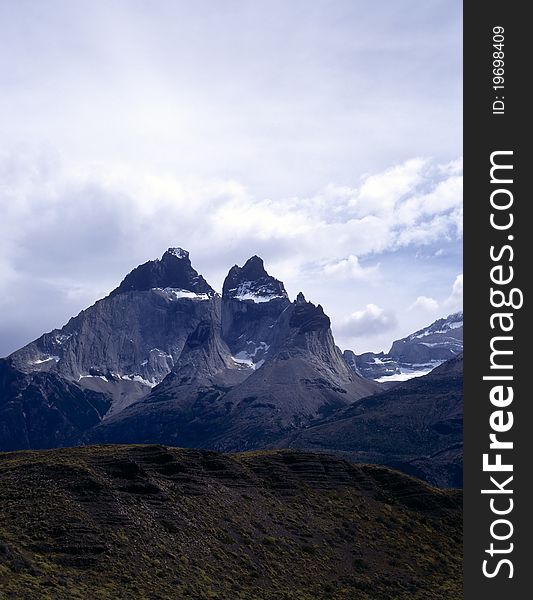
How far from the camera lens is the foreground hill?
57500mm

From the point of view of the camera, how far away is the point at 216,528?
7181 centimetres

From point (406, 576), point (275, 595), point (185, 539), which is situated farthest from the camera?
point (406, 576)

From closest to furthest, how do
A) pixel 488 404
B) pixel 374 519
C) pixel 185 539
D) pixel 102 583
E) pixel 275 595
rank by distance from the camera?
pixel 488 404 → pixel 102 583 → pixel 275 595 → pixel 185 539 → pixel 374 519

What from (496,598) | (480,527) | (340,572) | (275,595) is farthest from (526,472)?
(340,572)

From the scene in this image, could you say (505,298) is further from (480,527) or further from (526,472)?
(480,527)

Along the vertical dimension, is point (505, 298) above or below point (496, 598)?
above

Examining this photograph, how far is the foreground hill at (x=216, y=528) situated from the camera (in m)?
57.5

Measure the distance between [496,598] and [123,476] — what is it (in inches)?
1884

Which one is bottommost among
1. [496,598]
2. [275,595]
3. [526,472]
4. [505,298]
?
[275,595]

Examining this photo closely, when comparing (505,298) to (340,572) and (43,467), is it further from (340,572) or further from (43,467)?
(43,467)

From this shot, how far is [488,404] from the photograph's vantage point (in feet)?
117

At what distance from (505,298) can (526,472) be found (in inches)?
336

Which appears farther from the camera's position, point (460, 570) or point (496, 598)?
point (460, 570)

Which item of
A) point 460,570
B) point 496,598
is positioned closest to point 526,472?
point 496,598
